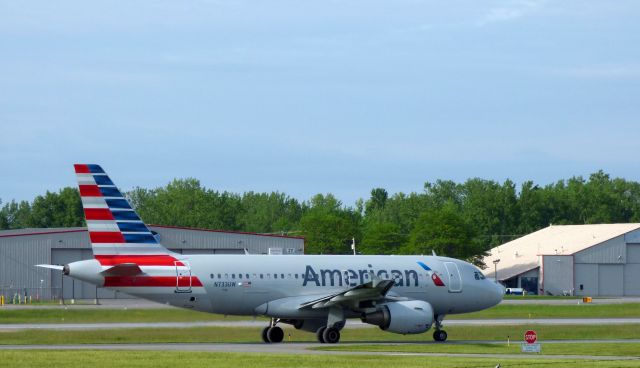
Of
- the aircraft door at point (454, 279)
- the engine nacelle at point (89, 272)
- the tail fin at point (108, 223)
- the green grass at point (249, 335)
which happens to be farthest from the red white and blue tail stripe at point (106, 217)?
the aircraft door at point (454, 279)

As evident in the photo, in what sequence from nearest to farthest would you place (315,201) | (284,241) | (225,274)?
(225,274), (284,241), (315,201)

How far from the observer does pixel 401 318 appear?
44.3 metres

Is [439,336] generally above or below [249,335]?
above

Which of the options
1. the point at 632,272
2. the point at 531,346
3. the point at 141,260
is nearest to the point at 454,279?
the point at 531,346

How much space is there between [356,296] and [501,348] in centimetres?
614

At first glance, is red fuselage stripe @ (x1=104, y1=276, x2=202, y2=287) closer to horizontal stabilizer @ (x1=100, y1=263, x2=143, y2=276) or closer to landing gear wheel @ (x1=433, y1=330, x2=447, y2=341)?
horizontal stabilizer @ (x1=100, y1=263, x2=143, y2=276)

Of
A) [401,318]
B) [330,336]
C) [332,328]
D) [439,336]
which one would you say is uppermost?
[401,318]

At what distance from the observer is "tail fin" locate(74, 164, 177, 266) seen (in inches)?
1657

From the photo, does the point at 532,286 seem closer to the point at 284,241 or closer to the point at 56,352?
the point at 284,241

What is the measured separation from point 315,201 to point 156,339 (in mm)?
153042

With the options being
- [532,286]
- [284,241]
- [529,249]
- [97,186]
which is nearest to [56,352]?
[97,186]

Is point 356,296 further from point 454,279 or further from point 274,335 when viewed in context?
point 454,279

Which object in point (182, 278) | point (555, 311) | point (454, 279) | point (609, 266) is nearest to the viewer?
point (182, 278)

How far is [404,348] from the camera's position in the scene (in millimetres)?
40688
